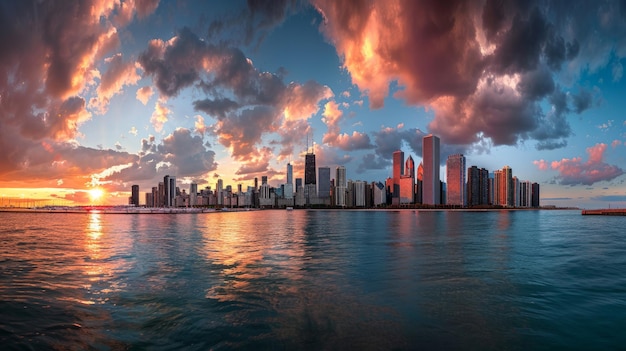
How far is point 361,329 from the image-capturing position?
57.6 feet

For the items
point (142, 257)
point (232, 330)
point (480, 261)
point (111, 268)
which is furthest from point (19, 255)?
point (480, 261)

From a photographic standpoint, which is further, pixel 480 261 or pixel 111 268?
pixel 480 261

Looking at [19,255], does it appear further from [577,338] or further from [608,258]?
[608,258]

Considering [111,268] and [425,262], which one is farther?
[425,262]

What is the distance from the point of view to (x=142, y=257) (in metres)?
43.4

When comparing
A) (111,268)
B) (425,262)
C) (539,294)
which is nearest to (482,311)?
(539,294)

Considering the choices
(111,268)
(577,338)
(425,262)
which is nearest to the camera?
(577,338)

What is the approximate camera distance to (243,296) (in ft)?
79.3

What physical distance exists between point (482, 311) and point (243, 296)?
16243 millimetres

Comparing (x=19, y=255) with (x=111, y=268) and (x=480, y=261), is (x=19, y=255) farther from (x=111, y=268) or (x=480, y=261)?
(x=480, y=261)

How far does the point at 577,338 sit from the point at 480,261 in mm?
23645

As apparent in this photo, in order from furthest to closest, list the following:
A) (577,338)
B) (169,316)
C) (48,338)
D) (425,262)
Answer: (425,262) < (169,316) < (577,338) < (48,338)

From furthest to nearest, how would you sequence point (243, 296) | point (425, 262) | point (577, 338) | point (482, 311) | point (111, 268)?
point (425, 262), point (111, 268), point (243, 296), point (482, 311), point (577, 338)

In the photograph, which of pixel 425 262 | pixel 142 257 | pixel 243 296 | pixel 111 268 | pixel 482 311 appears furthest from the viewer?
pixel 142 257
